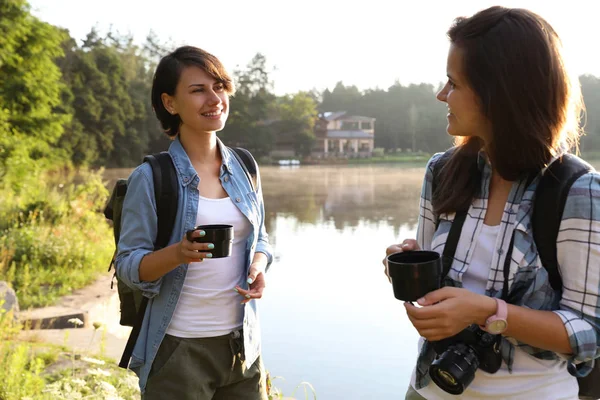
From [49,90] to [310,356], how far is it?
10.6 meters

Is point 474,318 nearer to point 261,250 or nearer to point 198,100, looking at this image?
point 261,250

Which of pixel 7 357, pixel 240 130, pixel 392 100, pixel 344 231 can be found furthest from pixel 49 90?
pixel 392 100

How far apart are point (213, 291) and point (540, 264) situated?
3.03ft

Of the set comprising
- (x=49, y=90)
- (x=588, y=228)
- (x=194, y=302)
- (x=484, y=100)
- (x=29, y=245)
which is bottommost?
(x=29, y=245)

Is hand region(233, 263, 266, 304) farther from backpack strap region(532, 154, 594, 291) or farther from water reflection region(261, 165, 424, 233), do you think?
water reflection region(261, 165, 424, 233)

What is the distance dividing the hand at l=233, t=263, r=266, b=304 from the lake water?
9.16 feet

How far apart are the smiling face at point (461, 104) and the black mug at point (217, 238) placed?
60 cm

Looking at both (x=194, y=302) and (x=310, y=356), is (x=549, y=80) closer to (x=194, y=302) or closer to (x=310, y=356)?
(x=194, y=302)

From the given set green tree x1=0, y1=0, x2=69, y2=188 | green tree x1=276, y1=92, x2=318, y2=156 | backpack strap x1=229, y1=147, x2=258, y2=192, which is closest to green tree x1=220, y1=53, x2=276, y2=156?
green tree x1=276, y1=92, x2=318, y2=156

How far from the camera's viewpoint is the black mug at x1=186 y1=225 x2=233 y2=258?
4.73ft

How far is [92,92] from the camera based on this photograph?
99.3ft

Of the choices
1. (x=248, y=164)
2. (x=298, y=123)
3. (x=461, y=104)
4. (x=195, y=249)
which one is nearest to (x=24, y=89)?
(x=248, y=164)

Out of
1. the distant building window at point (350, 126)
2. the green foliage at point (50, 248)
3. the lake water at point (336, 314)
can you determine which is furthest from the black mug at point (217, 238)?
the distant building window at point (350, 126)

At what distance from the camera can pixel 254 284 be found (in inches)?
68.6
